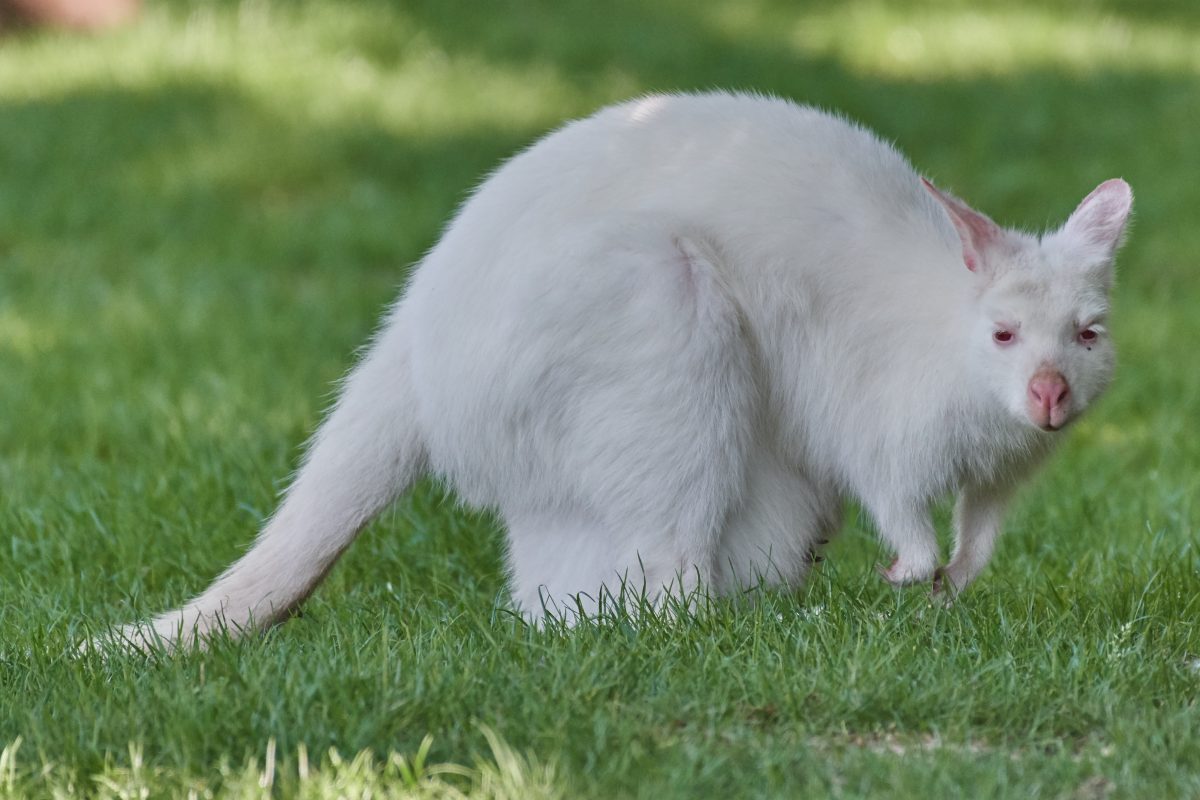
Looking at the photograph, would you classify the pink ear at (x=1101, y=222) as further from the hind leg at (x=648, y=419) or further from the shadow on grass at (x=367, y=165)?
the shadow on grass at (x=367, y=165)

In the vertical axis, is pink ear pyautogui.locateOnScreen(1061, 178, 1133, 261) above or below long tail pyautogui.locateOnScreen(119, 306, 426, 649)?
above

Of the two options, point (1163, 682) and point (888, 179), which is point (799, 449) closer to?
point (888, 179)

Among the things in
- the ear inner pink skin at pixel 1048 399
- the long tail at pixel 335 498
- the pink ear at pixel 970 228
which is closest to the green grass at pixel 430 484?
the long tail at pixel 335 498

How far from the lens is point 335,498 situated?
4.24m

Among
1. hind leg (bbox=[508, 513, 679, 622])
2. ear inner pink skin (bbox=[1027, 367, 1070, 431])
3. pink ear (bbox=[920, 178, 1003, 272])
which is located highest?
pink ear (bbox=[920, 178, 1003, 272])

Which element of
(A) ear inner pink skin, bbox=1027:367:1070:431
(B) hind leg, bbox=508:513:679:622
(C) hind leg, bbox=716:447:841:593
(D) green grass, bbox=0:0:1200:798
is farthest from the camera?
(C) hind leg, bbox=716:447:841:593

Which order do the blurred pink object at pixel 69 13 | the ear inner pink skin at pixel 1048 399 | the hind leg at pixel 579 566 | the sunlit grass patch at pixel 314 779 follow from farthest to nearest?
1. the blurred pink object at pixel 69 13
2. the hind leg at pixel 579 566
3. the ear inner pink skin at pixel 1048 399
4. the sunlit grass patch at pixel 314 779

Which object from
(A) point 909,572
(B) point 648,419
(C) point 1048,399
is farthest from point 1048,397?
(B) point 648,419

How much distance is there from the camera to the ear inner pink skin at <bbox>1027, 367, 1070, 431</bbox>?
3.72 metres

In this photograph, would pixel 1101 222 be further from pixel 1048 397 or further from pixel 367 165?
pixel 367 165

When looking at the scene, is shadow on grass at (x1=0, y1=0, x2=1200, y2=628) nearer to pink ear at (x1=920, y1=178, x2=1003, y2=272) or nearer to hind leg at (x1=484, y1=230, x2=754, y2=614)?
hind leg at (x1=484, y1=230, x2=754, y2=614)

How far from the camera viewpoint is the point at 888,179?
425cm

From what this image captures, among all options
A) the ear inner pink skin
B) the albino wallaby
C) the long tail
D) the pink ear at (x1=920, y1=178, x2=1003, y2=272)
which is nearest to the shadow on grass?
the long tail

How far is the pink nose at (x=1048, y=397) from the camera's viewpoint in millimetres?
3725
